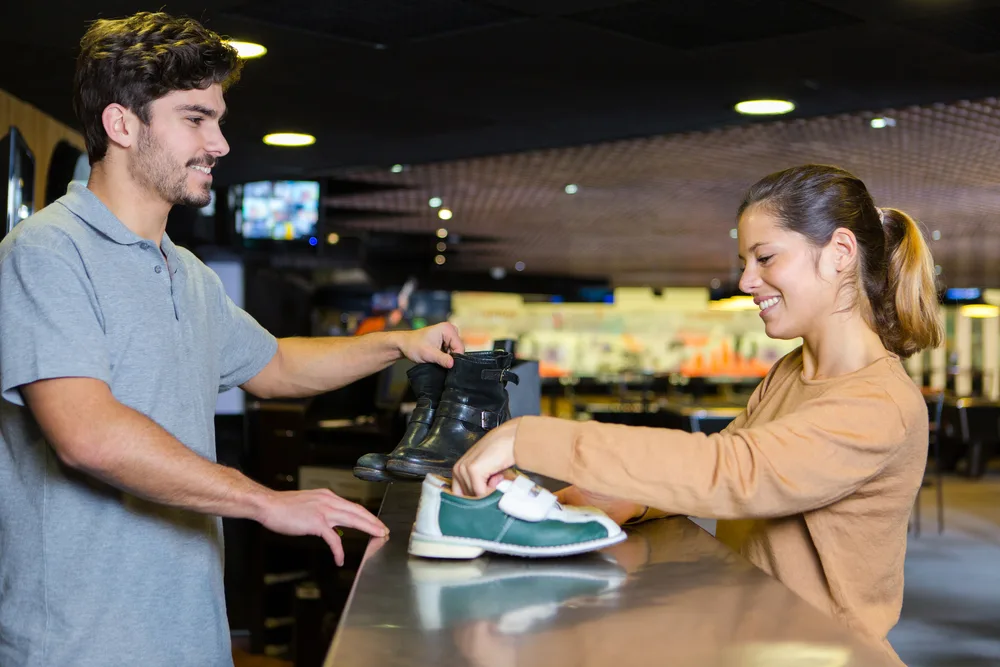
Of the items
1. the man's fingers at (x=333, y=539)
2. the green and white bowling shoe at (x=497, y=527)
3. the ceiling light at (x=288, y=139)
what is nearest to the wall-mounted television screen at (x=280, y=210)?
the ceiling light at (x=288, y=139)

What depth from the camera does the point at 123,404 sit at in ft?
5.25

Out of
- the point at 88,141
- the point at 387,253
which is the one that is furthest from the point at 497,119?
the point at 387,253

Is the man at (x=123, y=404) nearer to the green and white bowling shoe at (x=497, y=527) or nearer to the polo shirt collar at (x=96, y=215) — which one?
the polo shirt collar at (x=96, y=215)

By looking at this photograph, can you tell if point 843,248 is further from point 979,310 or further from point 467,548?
point 979,310

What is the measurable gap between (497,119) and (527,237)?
7485 mm

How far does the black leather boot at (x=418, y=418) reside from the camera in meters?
1.78

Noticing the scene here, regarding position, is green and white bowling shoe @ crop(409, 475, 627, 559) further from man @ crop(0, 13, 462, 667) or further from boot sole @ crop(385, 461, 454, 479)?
boot sole @ crop(385, 461, 454, 479)

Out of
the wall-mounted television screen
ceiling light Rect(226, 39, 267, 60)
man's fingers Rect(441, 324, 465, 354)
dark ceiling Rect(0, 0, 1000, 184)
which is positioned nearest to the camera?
man's fingers Rect(441, 324, 465, 354)

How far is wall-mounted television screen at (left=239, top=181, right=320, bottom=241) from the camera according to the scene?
22.7 feet

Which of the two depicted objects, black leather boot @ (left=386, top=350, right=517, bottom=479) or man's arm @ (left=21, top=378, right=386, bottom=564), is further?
black leather boot @ (left=386, top=350, right=517, bottom=479)

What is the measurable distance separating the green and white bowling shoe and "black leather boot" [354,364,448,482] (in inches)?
14.8

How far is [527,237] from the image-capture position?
12.4m

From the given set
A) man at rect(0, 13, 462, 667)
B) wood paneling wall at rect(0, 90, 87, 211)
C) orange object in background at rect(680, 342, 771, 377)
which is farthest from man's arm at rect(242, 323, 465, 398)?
orange object in background at rect(680, 342, 771, 377)

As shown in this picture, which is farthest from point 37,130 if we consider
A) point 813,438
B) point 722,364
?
point 722,364
